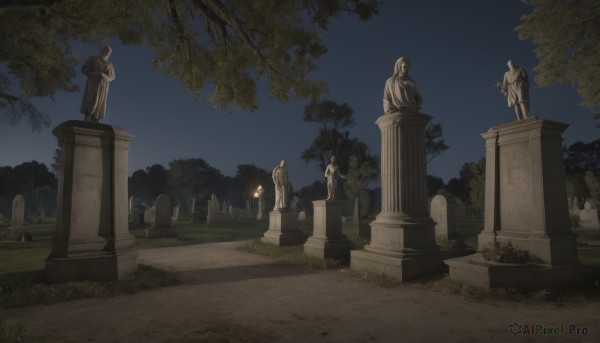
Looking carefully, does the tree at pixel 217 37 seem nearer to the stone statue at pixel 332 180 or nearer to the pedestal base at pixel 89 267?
the pedestal base at pixel 89 267

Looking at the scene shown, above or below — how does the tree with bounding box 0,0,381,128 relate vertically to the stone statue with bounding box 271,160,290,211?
above

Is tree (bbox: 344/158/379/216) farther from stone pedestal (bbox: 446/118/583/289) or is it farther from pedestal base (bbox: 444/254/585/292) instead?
pedestal base (bbox: 444/254/585/292)

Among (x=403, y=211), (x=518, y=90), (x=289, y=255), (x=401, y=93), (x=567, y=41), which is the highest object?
(x=567, y=41)

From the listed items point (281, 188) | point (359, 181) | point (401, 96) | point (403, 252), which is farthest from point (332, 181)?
point (359, 181)

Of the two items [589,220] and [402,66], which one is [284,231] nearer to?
[402,66]

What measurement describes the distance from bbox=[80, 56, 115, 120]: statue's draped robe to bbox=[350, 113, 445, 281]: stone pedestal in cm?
681

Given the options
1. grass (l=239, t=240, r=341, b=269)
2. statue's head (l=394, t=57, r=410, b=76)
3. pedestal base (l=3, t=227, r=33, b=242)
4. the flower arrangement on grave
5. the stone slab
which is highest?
statue's head (l=394, t=57, r=410, b=76)

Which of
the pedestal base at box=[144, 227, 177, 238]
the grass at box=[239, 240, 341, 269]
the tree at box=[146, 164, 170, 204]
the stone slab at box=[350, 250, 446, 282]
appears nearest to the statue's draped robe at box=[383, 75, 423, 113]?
the stone slab at box=[350, 250, 446, 282]

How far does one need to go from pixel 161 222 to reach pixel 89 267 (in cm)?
1064

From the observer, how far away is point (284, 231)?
13.8 m

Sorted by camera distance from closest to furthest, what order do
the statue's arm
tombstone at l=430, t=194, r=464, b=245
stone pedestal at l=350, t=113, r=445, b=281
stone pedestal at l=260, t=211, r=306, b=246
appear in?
stone pedestal at l=350, t=113, r=445, b=281 < the statue's arm < tombstone at l=430, t=194, r=464, b=245 < stone pedestal at l=260, t=211, r=306, b=246

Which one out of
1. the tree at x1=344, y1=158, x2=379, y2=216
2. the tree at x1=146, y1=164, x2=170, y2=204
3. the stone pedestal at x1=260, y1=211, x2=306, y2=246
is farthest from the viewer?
the tree at x1=146, y1=164, x2=170, y2=204

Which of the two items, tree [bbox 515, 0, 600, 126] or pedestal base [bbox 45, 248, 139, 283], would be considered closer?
pedestal base [bbox 45, 248, 139, 283]

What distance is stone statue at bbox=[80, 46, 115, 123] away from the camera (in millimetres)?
7398
